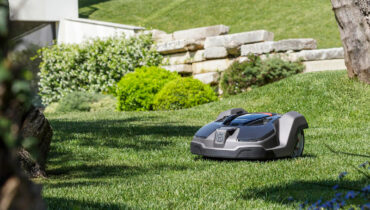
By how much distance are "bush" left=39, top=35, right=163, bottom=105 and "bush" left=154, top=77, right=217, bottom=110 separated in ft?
10.5

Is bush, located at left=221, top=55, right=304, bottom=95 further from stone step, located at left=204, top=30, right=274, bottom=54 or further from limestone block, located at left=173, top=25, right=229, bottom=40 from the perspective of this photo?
limestone block, located at left=173, top=25, right=229, bottom=40

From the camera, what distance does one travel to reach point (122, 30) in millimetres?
17016

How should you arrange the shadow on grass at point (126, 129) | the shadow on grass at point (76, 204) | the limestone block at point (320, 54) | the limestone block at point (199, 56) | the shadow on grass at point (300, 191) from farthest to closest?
the limestone block at point (199, 56) < the limestone block at point (320, 54) < the shadow on grass at point (126, 129) < the shadow on grass at point (300, 191) < the shadow on grass at point (76, 204)

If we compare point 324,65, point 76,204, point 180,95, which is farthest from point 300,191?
Result: point 324,65

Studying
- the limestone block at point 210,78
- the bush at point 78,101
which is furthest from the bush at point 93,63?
the limestone block at point 210,78

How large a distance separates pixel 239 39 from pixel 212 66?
1.29 meters

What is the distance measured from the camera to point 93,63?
15.9 m

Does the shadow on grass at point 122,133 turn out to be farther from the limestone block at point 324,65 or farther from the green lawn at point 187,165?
the limestone block at point 324,65

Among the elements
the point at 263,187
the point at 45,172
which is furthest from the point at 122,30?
the point at 263,187

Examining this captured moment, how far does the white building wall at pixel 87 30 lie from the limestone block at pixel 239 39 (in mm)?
3379

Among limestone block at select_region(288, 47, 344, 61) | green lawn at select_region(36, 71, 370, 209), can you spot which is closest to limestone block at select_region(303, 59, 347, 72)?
limestone block at select_region(288, 47, 344, 61)

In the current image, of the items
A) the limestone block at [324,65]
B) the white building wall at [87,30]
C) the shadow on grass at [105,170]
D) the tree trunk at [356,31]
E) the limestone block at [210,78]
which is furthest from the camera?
the white building wall at [87,30]

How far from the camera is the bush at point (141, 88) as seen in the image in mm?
13523

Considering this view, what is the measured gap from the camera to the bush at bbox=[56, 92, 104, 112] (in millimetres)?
14825
